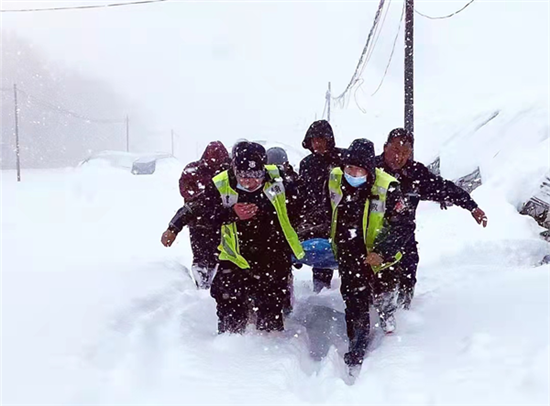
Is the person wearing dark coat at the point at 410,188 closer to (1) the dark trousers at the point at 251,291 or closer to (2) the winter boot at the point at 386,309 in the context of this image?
(2) the winter boot at the point at 386,309

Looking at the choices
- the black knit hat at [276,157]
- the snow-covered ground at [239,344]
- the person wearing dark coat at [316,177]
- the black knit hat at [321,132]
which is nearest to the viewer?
the snow-covered ground at [239,344]

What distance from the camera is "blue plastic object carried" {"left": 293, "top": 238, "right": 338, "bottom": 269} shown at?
3.94m

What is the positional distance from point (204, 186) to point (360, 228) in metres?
1.95

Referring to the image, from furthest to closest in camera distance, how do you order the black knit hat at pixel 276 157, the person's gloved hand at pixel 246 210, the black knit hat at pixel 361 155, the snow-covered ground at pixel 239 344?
the black knit hat at pixel 276 157 → the person's gloved hand at pixel 246 210 → the black knit hat at pixel 361 155 → the snow-covered ground at pixel 239 344

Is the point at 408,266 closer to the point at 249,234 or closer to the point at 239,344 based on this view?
the point at 249,234

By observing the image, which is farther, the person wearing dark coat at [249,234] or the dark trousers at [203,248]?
the dark trousers at [203,248]

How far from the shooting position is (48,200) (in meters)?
17.4

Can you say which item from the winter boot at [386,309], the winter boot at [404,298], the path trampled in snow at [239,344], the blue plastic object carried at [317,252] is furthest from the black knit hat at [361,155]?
the winter boot at [404,298]

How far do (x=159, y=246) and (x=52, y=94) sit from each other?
287ft

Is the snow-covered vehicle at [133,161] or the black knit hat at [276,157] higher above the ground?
the black knit hat at [276,157]

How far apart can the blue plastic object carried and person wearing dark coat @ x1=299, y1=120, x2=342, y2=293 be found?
0.18ft

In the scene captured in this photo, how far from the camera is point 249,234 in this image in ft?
11.5

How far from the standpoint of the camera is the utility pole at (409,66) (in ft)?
28.4

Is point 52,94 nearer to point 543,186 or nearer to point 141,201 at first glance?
point 141,201
